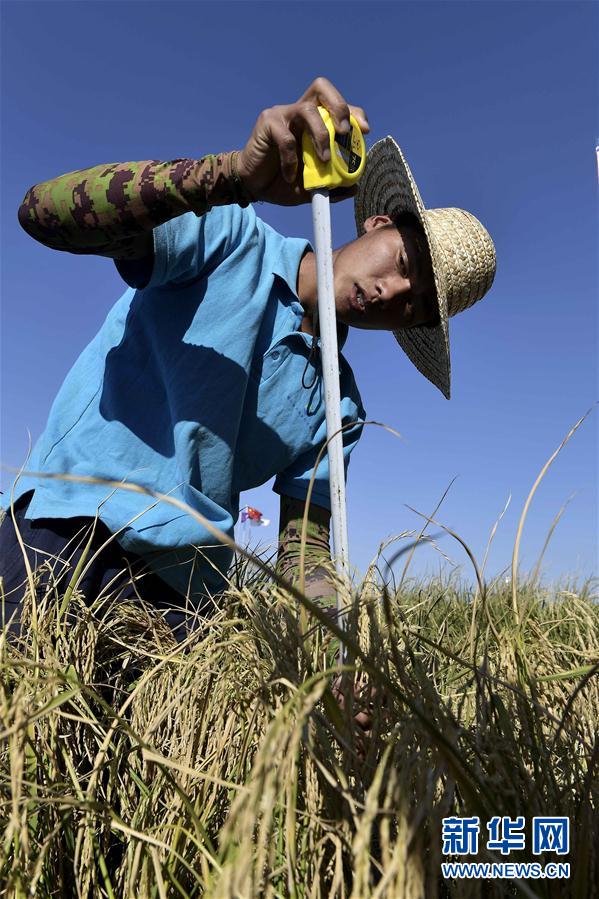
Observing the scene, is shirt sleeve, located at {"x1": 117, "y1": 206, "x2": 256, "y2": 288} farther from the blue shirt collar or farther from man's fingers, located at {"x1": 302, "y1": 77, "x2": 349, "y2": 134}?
man's fingers, located at {"x1": 302, "y1": 77, "x2": 349, "y2": 134}

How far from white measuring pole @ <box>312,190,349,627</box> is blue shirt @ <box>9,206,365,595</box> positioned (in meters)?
0.30

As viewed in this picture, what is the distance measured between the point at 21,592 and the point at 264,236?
92 centimetres

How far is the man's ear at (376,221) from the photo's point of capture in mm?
1704

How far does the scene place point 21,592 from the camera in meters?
1.19

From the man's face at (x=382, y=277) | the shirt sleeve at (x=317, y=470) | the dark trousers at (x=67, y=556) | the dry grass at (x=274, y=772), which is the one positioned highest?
the man's face at (x=382, y=277)

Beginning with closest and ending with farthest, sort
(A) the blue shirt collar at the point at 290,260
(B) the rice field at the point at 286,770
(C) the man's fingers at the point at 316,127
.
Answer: (B) the rice field at the point at 286,770 < (C) the man's fingers at the point at 316,127 < (A) the blue shirt collar at the point at 290,260

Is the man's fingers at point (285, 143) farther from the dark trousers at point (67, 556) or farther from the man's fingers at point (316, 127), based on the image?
the dark trousers at point (67, 556)

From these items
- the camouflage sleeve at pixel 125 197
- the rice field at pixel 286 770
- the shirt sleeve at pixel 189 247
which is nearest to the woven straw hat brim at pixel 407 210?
the shirt sleeve at pixel 189 247

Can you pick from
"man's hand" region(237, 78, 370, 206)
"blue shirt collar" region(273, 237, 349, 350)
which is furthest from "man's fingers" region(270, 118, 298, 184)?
"blue shirt collar" region(273, 237, 349, 350)

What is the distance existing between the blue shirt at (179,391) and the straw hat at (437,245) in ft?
1.19

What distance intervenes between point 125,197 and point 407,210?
0.83 metres

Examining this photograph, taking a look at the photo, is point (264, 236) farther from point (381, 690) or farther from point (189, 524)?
point (381, 690)

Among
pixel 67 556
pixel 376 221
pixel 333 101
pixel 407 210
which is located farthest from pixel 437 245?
pixel 67 556

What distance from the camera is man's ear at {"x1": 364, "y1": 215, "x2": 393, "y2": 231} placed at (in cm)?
170
